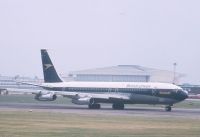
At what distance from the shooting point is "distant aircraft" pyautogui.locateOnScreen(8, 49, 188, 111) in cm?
7962

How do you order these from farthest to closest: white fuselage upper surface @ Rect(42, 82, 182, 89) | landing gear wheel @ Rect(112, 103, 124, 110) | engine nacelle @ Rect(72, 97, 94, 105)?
1. landing gear wheel @ Rect(112, 103, 124, 110)
2. engine nacelle @ Rect(72, 97, 94, 105)
3. white fuselage upper surface @ Rect(42, 82, 182, 89)

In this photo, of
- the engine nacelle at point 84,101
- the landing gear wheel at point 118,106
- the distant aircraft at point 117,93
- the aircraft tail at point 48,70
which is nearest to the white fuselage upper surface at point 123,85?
the distant aircraft at point 117,93

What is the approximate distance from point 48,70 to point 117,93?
1200cm

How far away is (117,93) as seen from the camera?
8281 centimetres

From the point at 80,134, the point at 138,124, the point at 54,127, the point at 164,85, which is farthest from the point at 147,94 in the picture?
the point at 80,134

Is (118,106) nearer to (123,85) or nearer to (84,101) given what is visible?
(123,85)

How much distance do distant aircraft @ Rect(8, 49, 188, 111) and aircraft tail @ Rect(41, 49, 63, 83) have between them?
131 cm

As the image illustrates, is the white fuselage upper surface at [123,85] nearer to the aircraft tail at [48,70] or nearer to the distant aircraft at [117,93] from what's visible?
the distant aircraft at [117,93]

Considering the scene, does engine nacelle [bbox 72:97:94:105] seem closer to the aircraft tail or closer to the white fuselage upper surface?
the white fuselage upper surface

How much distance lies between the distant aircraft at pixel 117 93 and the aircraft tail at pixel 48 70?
131 centimetres

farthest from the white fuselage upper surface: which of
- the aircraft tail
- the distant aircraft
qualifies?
the aircraft tail

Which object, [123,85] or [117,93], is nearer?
[117,93]

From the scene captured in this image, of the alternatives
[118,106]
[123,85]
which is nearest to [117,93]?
[123,85]

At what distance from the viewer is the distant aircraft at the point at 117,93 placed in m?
79.6
